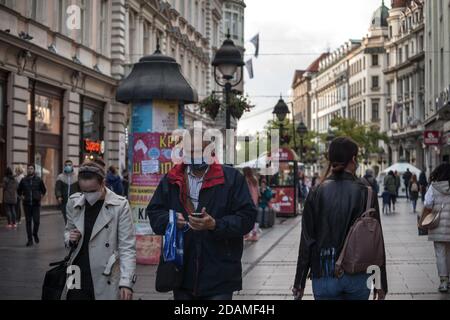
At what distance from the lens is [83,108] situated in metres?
33.6

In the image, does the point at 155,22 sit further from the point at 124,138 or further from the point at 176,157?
the point at 176,157

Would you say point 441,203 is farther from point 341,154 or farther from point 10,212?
point 10,212

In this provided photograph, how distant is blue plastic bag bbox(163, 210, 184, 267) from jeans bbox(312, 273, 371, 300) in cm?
101

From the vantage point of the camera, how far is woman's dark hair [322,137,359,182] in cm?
570

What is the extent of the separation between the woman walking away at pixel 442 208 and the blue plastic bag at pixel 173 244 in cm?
640

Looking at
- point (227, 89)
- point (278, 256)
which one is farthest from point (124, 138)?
point (278, 256)

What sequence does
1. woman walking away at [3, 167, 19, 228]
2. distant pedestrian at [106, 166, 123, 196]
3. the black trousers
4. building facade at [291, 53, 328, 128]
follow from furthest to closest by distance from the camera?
1. building facade at [291, 53, 328, 128]
2. woman walking away at [3, 167, 19, 228]
3. distant pedestrian at [106, 166, 123, 196]
4. the black trousers

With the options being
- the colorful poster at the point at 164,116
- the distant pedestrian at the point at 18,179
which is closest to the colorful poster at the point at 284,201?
the distant pedestrian at the point at 18,179

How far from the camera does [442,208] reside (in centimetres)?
1090

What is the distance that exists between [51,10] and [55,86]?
2758mm

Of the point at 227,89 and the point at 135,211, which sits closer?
the point at 135,211

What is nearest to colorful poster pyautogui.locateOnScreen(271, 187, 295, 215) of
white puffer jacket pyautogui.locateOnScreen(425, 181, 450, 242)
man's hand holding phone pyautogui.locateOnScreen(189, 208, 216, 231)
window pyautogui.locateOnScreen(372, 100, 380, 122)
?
white puffer jacket pyautogui.locateOnScreen(425, 181, 450, 242)

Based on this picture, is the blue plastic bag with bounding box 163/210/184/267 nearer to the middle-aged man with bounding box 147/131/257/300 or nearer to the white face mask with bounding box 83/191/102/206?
the middle-aged man with bounding box 147/131/257/300

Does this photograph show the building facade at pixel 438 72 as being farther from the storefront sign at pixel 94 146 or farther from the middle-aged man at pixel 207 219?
the middle-aged man at pixel 207 219
